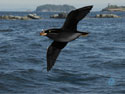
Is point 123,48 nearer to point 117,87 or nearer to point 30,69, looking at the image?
point 30,69

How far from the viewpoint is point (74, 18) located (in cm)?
472

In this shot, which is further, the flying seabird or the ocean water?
the ocean water

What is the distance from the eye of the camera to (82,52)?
131 feet

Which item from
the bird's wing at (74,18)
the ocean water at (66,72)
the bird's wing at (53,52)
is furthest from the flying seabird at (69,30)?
the ocean water at (66,72)

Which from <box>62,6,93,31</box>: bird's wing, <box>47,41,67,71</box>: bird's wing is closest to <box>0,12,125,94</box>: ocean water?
<box>47,41,67,71</box>: bird's wing

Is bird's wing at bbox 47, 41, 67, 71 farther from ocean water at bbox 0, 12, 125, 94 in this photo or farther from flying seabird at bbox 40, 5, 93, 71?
ocean water at bbox 0, 12, 125, 94

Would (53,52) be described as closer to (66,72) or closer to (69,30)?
(69,30)

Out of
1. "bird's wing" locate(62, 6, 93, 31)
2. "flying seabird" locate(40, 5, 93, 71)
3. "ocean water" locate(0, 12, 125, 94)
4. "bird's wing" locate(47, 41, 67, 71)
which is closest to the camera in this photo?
"flying seabird" locate(40, 5, 93, 71)

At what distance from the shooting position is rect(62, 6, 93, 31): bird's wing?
4609 mm

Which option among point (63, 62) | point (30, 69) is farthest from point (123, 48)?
point (30, 69)

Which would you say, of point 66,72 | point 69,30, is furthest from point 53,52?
point 66,72

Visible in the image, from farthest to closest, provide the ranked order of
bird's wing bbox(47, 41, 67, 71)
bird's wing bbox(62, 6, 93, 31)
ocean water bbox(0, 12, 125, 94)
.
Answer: ocean water bbox(0, 12, 125, 94), bird's wing bbox(47, 41, 67, 71), bird's wing bbox(62, 6, 93, 31)

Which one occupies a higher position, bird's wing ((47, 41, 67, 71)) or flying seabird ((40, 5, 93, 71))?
flying seabird ((40, 5, 93, 71))

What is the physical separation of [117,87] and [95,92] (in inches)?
90.8
